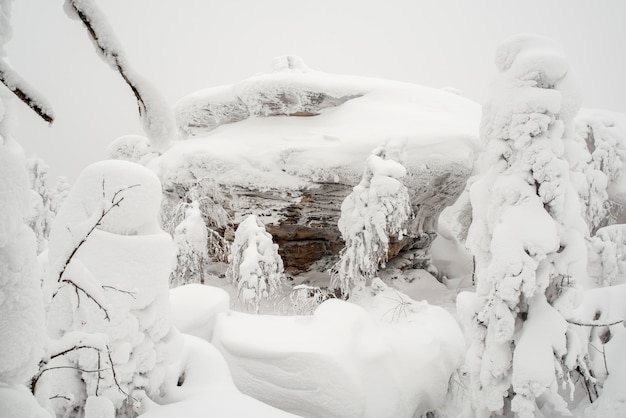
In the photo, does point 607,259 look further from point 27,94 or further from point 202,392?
point 27,94

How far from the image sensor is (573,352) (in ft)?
17.6

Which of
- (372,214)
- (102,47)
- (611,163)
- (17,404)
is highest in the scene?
(102,47)

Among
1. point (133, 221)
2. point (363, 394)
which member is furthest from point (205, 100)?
point (363, 394)

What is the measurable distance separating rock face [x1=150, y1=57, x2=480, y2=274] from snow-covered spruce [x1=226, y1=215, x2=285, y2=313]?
9.92ft

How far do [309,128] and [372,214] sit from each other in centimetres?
532

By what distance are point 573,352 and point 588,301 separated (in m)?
2.14

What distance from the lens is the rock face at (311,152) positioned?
12422mm

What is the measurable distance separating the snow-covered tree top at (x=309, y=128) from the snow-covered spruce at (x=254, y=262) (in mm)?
3112

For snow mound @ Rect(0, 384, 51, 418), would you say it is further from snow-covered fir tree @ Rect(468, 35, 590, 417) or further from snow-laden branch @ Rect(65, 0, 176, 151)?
snow-covered fir tree @ Rect(468, 35, 590, 417)

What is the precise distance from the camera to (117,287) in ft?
10.8

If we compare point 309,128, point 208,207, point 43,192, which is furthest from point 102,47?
point 43,192

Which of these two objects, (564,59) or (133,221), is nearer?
(133,221)

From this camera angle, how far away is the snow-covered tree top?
1237cm

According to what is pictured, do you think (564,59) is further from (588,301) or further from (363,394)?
(363,394)
